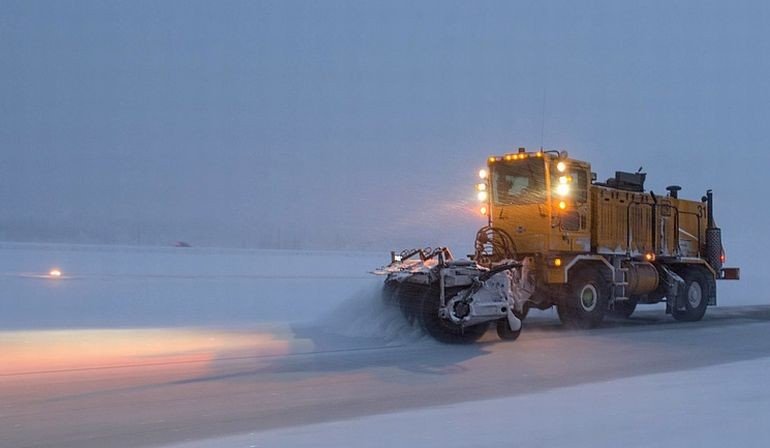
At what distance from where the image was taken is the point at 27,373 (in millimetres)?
11234

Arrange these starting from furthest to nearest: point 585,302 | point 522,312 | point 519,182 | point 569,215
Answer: point 585,302 → point 519,182 → point 569,215 → point 522,312

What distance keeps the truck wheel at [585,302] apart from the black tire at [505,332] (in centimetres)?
257

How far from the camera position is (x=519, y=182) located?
17500mm

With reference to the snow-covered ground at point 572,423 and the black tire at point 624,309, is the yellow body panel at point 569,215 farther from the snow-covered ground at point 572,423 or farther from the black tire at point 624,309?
the snow-covered ground at point 572,423

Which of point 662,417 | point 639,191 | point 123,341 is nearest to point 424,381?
point 662,417

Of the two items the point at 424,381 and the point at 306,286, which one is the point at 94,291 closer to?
the point at 306,286

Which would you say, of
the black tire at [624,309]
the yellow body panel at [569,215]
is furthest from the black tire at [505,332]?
the black tire at [624,309]

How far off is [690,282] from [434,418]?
1461 centimetres

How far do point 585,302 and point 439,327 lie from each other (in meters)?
4.39

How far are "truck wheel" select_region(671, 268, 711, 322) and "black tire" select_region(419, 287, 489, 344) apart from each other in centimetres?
813

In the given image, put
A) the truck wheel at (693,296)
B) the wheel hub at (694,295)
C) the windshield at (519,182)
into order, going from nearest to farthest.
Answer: the windshield at (519,182) < the truck wheel at (693,296) < the wheel hub at (694,295)

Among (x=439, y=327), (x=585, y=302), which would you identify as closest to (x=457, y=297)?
(x=439, y=327)

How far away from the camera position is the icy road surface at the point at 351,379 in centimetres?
780

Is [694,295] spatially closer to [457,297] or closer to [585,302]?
[585,302]
